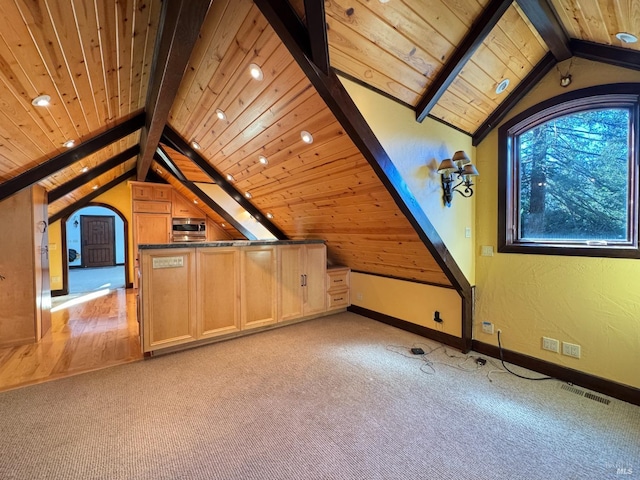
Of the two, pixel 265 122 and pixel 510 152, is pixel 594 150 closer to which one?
pixel 510 152

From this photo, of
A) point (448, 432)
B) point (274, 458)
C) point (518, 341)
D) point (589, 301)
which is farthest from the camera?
point (518, 341)

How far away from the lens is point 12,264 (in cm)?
325

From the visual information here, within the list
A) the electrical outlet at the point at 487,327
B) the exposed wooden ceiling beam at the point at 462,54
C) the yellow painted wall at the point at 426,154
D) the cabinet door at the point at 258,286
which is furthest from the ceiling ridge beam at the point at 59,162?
the electrical outlet at the point at 487,327

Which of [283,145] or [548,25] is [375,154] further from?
[548,25]

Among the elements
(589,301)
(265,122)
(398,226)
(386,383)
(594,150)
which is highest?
(265,122)

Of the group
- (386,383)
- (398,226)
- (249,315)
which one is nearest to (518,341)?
(386,383)

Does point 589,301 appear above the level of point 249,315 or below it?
above

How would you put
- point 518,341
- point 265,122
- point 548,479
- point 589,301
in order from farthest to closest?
1. point 518,341
2. point 265,122
3. point 589,301
4. point 548,479

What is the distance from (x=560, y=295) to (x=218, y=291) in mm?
3475

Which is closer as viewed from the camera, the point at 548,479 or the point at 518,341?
the point at 548,479

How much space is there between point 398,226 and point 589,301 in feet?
5.43

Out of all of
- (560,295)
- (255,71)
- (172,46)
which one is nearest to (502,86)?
(560,295)

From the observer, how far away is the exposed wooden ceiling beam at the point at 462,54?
174 centimetres

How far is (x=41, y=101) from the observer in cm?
183
